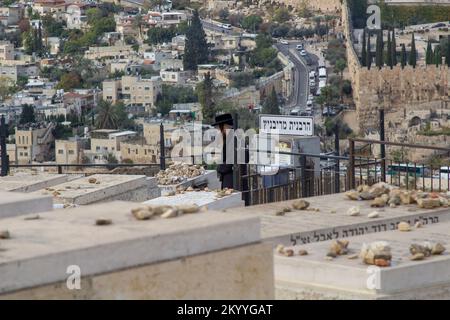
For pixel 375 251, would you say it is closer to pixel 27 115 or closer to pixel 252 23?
pixel 27 115

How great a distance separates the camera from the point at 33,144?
45562mm

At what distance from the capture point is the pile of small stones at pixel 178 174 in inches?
414

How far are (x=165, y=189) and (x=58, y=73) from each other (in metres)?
54.9

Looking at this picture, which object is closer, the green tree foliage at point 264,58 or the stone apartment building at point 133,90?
the stone apartment building at point 133,90

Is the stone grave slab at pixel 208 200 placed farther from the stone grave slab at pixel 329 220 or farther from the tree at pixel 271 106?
the tree at pixel 271 106

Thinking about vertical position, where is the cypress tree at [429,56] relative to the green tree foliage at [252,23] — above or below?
above

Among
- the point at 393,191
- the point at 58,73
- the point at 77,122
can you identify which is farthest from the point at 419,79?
the point at 393,191

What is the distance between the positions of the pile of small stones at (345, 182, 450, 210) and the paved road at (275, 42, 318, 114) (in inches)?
1686

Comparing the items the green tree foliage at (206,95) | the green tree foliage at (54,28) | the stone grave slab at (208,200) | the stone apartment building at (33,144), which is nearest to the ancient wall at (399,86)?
the green tree foliage at (206,95)

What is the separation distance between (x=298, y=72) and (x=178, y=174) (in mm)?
47437

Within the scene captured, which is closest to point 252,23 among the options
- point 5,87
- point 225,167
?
point 5,87

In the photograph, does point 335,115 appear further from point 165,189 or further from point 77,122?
point 165,189

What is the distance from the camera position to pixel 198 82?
58.7m

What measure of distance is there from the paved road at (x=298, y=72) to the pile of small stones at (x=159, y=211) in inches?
1749
